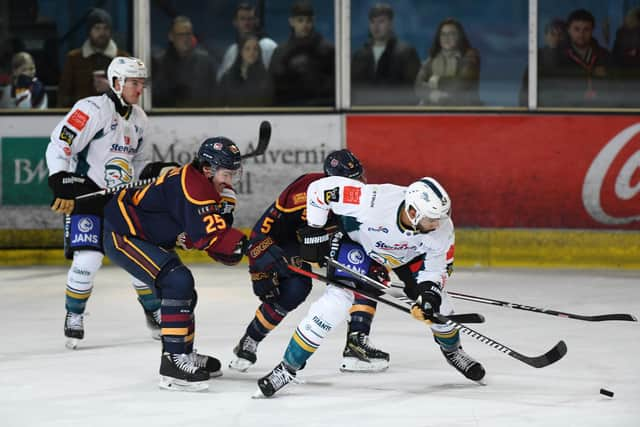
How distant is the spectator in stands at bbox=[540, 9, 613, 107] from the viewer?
796 centimetres

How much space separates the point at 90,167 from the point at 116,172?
11 centimetres

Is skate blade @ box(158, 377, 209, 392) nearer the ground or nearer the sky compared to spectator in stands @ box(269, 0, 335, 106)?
nearer the ground

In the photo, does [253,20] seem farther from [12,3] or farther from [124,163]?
[124,163]

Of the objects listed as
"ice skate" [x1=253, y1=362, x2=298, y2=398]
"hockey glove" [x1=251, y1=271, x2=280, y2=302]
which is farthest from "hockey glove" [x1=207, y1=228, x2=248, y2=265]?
"ice skate" [x1=253, y1=362, x2=298, y2=398]

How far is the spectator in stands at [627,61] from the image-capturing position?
26.1 ft

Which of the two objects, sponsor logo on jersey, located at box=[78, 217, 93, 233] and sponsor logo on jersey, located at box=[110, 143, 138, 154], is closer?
sponsor logo on jersey, located at box=[78, 217, 93, 233]

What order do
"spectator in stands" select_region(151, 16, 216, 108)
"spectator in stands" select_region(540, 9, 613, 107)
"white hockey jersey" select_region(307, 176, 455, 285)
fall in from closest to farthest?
"white hockey jersey" select_region(307, 176, 455, 285) < "spectator in stands" select_region(540, 9, 613, 107) < "spectator in stands" select_region(151, 16, 216, 108)

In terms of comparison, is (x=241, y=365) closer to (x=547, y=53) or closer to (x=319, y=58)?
(x=319, y=58)

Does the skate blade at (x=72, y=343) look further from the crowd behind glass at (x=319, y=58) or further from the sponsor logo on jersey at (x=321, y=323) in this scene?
the crowd behind glass at (x=319, y=58)

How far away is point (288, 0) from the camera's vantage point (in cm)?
809

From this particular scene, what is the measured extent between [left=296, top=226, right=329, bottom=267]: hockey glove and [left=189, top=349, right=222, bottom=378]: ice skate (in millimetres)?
525

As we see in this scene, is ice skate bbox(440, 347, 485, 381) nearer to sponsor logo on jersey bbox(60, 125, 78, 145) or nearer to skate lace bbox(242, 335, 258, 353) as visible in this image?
skate lace bbox(242, 335, 258, 353)

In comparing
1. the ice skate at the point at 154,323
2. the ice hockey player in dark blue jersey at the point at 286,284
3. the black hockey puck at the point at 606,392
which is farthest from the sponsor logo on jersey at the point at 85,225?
the black hockey puck at the point at 606,392

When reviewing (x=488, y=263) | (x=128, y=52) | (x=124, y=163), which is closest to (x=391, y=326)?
(x=124, y=163)
